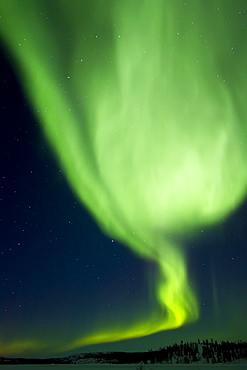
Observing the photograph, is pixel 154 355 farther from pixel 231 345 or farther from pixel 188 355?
pixel 188 355

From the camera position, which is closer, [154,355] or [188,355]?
[154,355]

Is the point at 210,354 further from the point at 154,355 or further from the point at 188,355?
the point at 154,355

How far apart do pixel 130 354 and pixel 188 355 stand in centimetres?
3613

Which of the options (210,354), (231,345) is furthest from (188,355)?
(231,345)

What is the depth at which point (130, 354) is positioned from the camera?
3489 inches

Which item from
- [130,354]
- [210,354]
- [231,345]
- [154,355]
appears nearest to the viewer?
[231,345]

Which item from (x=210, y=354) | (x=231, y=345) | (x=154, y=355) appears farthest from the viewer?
(x=210, y=354)

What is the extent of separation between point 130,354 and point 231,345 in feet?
Result: 96.9

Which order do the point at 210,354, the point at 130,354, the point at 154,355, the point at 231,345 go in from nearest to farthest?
the point at 231,345 → the point at 154,355 → the point at 130,354 → the point at 210,354

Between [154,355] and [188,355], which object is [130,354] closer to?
[154,355]

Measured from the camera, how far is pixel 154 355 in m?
79.7

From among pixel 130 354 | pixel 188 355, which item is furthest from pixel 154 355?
pixel 188 355

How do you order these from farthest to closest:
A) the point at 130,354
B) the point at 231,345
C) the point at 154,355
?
the point at 130,354, the point at 154,355, the point at 231,345

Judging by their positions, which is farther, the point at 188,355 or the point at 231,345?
the point at 188,355
